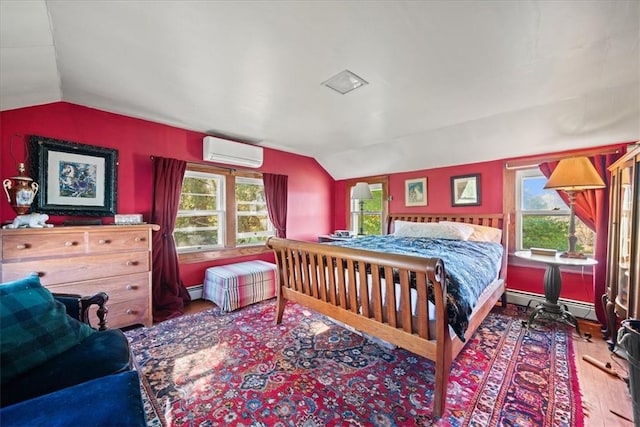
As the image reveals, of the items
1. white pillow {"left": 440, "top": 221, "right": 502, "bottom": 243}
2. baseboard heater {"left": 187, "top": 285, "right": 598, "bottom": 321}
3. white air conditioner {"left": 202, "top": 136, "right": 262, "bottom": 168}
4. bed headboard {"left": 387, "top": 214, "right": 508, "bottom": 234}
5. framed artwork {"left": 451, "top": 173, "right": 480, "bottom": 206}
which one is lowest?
baseboard heater {"left": 187, "top": 285, "right": 598, "bottom": 321}

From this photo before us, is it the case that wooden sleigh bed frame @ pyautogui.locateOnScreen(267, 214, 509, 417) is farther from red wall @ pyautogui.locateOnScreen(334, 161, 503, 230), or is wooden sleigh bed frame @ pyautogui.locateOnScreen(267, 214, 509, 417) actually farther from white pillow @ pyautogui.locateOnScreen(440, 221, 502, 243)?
red wall @ pyautogui.locateOnScreen(334, 161, 503, 230)

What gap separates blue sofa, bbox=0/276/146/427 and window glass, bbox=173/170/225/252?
2220 millimetres

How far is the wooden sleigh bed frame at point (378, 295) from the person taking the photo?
58.4 inches

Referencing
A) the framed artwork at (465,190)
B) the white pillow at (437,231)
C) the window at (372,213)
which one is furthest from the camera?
the window at (372,213)

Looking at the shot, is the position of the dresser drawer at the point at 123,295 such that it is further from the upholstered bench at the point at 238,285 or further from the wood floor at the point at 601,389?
the wood floor at the point at 601,389

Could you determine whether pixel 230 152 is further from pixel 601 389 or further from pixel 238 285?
pixel 601 389

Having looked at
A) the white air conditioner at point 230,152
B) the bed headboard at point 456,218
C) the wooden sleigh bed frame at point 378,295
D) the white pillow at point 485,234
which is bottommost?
the wooden sleigh bed frame at point 378,295

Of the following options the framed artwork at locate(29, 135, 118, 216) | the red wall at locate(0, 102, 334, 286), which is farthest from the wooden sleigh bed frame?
the framed artwork at locate(29, 135, 118, 216)

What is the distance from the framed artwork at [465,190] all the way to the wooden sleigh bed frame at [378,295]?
1364 millimetres

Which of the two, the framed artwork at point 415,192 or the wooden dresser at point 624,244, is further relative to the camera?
the framed artwork at point 415,192

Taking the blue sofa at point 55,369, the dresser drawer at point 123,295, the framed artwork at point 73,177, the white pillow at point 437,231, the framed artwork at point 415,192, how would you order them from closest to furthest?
the blue sofa at point 55,369 < the dresser drawer at point 123,295 < the framed artwork at point 73,177 < the white pillow at point 437,231 < the framed artwork at point 415,192

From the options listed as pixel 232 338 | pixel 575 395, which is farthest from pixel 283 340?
pixel 575 395

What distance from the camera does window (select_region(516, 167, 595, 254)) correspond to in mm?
2953

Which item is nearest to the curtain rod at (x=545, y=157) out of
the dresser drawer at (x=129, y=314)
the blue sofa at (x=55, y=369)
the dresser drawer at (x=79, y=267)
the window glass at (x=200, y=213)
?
the window glass at (x=200, y=213)
